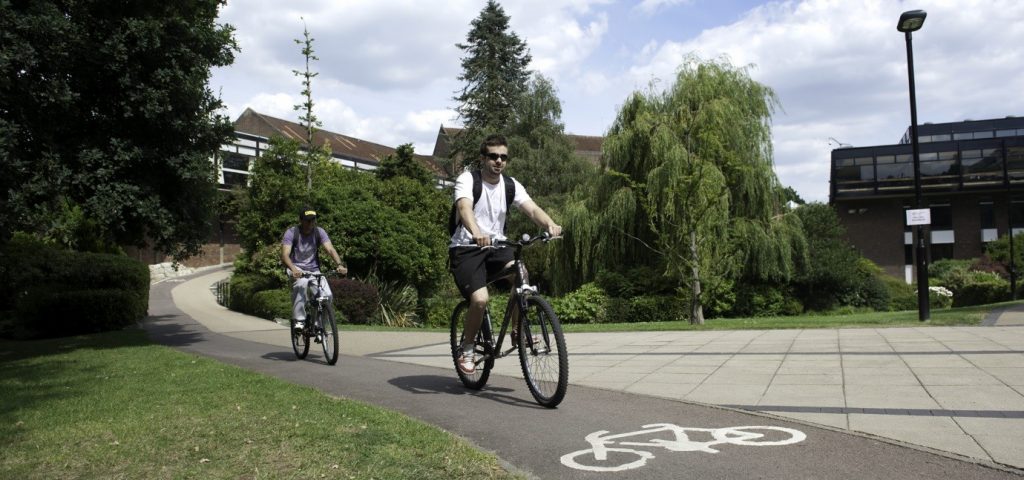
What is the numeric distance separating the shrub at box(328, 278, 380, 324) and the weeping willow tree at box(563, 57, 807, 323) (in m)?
6.99

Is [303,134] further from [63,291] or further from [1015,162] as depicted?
[1015,162]

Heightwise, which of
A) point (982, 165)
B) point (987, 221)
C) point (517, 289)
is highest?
point (982, 165)

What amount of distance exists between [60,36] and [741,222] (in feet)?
57.5

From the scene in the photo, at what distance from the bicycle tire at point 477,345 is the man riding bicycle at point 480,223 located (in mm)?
88

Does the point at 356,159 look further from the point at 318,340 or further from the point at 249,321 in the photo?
the point at 318,340

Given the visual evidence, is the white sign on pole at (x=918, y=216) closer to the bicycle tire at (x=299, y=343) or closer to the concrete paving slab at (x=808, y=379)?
the concrete paving slab at (x=808, y=379)

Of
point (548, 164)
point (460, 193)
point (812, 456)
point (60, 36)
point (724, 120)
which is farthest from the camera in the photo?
point (548, 164)

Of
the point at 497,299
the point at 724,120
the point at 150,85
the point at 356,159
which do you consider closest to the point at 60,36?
the point at 150,85

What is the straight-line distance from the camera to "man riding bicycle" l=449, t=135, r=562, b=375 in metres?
5.29

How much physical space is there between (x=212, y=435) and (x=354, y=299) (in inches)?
565

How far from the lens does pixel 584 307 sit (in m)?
21.4

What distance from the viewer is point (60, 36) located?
9.01 meters

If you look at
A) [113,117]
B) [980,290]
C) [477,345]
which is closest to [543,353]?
[477,345]

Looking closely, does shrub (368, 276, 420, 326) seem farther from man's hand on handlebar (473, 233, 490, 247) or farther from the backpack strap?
man's hand on handlebar (473, 233, 490, 247)
